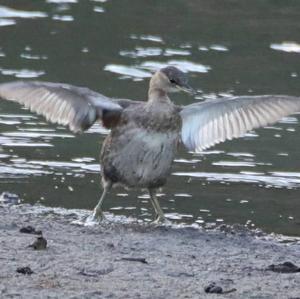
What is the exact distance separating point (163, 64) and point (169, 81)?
6.14m

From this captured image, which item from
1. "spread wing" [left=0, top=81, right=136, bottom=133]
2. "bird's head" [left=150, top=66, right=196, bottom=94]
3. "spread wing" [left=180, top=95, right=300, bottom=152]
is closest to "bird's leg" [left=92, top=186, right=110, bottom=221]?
"spread wing" [left=0, top=81, right=136, bottom=133]

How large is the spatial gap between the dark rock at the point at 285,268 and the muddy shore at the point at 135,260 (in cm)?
4

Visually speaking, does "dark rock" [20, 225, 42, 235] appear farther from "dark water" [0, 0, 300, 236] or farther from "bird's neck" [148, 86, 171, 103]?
"dark water" [0, 0, 300, 236]

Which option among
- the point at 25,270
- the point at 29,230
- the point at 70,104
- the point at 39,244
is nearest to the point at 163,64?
the point at 70,104

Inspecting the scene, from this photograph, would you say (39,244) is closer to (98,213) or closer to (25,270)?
(25,270)

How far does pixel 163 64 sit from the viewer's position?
1655cm

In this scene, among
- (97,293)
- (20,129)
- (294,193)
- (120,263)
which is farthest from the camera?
(20,129)

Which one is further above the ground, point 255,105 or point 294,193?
point 255,105

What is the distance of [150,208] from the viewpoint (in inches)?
443

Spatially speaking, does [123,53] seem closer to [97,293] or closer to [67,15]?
[67,15]

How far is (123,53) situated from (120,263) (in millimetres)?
9311

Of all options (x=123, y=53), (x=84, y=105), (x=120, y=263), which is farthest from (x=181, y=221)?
(x=123, y=53)

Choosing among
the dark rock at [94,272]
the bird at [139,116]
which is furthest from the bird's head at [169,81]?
the dark rock at [94,272]

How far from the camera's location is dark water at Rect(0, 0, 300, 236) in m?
11.5
